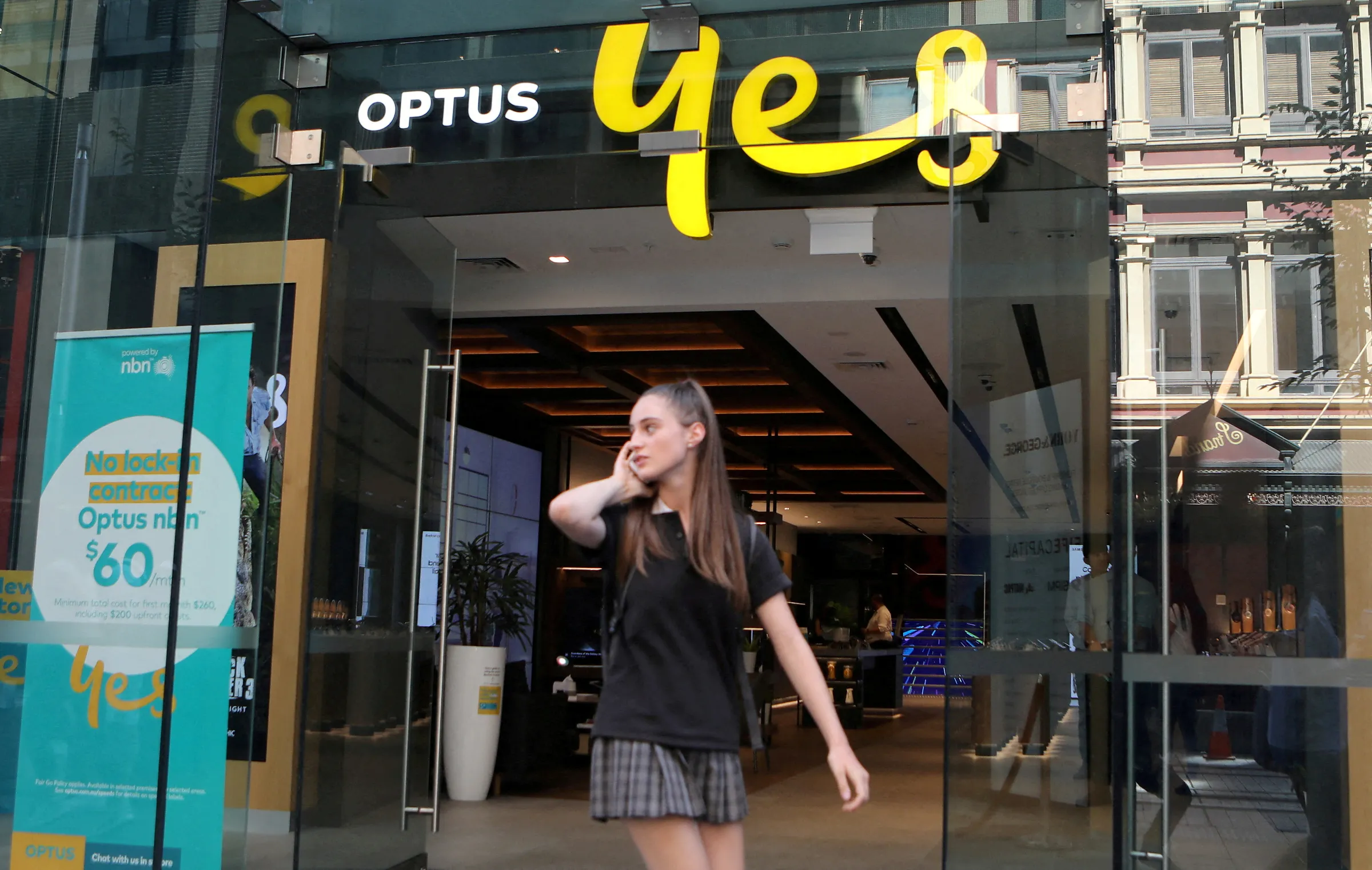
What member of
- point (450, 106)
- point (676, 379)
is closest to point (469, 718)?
point (676, 379)

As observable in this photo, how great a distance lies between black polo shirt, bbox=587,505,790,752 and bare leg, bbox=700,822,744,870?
0.13m

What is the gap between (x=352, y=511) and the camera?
179 inches

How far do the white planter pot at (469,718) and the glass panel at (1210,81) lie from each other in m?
5.08

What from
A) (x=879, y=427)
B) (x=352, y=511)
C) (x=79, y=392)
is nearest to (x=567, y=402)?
(x=879, y=427)

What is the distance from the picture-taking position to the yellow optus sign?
4027mm

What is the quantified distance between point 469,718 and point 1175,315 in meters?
5.06

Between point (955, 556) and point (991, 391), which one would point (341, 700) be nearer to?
point (955, 556)

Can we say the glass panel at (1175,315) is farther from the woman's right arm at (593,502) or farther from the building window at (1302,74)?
the woman's right arm at (593,502)

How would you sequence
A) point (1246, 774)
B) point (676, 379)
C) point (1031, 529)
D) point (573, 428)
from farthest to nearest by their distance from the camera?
point (573, 428)
point (676, 379)
point (1031, 529)
point (1246, 774)

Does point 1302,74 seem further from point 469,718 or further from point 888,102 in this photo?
point 469,718

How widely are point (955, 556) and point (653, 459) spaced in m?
2.09

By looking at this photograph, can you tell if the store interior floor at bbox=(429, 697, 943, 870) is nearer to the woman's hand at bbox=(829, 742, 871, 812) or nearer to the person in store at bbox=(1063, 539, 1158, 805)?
the person in store at bbox=(1063, 539, 1158, 805)

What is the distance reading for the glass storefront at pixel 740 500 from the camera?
3.55 metres

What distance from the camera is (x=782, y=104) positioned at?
13.8 feet
